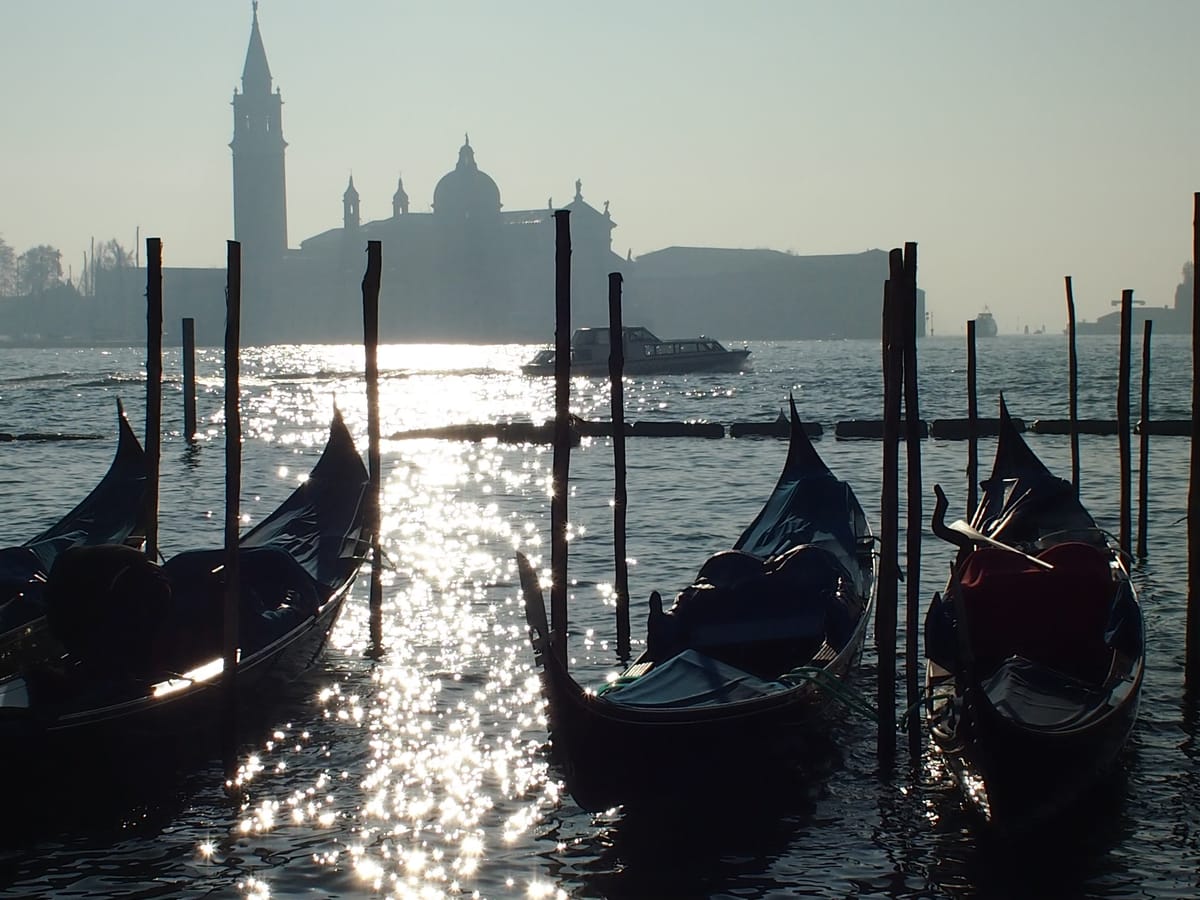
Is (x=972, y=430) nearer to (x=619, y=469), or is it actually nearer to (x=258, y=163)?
(x=619, y=469)

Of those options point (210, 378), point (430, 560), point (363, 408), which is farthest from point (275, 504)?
point (210, 378)

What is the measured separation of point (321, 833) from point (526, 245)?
4694 inches

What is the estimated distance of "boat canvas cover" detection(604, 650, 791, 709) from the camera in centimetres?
619

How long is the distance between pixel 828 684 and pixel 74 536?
5.63 m

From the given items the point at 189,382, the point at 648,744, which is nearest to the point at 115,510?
the point at 648,744

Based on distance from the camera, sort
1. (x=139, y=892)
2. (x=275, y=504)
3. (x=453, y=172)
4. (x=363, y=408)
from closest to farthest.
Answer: (x=139, y=892), (x=275, y=504), (x=363, y=408), (x=453, y=172)

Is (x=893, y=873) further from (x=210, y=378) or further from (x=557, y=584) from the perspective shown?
(x=210, y=378)

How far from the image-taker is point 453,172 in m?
122

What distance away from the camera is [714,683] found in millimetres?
6398

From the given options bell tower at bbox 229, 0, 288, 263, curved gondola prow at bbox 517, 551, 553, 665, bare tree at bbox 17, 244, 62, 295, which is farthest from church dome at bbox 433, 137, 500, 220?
curved gondola prow at bbox 517, 551, 553, 665

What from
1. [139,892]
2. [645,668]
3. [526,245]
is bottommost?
[139,892]

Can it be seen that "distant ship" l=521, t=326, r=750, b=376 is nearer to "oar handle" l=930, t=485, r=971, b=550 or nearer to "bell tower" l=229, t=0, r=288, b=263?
"oar handle" l=930, t=485, r=971, b=550

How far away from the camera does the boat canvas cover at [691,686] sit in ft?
20.3

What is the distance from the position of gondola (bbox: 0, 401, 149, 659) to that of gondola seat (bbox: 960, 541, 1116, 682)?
4.96m
